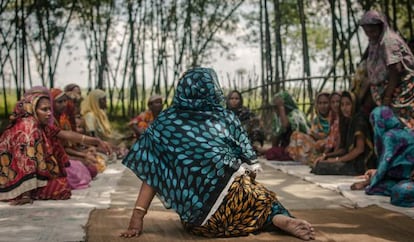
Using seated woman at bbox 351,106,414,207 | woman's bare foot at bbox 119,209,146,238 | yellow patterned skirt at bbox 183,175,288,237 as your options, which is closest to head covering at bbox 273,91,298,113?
seated woman at bbox 351,106,414,207

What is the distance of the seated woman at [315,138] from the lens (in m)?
6.71

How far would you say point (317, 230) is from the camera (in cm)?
307

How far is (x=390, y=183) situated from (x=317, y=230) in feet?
4.82

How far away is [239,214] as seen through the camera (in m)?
2.97

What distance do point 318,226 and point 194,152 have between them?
0.84 m

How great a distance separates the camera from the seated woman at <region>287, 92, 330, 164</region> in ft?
22.0

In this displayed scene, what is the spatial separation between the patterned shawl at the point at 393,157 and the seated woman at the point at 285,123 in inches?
Answer: 123

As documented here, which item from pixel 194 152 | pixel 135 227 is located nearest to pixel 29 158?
pixel 135 227

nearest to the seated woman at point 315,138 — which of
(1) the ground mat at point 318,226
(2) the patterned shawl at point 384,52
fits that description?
(2) the patterned shawl at point 384,52

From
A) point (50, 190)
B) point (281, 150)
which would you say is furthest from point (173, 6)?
point (50, 190)

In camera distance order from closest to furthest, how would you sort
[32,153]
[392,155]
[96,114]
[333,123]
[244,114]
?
[32,153]
[392,155]
[333,123]
[244,114]
[96,114]

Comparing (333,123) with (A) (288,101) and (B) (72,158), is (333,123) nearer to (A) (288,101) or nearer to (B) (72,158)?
(A) (288,101)

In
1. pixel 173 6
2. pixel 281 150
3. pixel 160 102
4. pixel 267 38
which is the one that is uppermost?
pixel 173 6

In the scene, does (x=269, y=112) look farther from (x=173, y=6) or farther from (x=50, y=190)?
(x=50, y=190)
